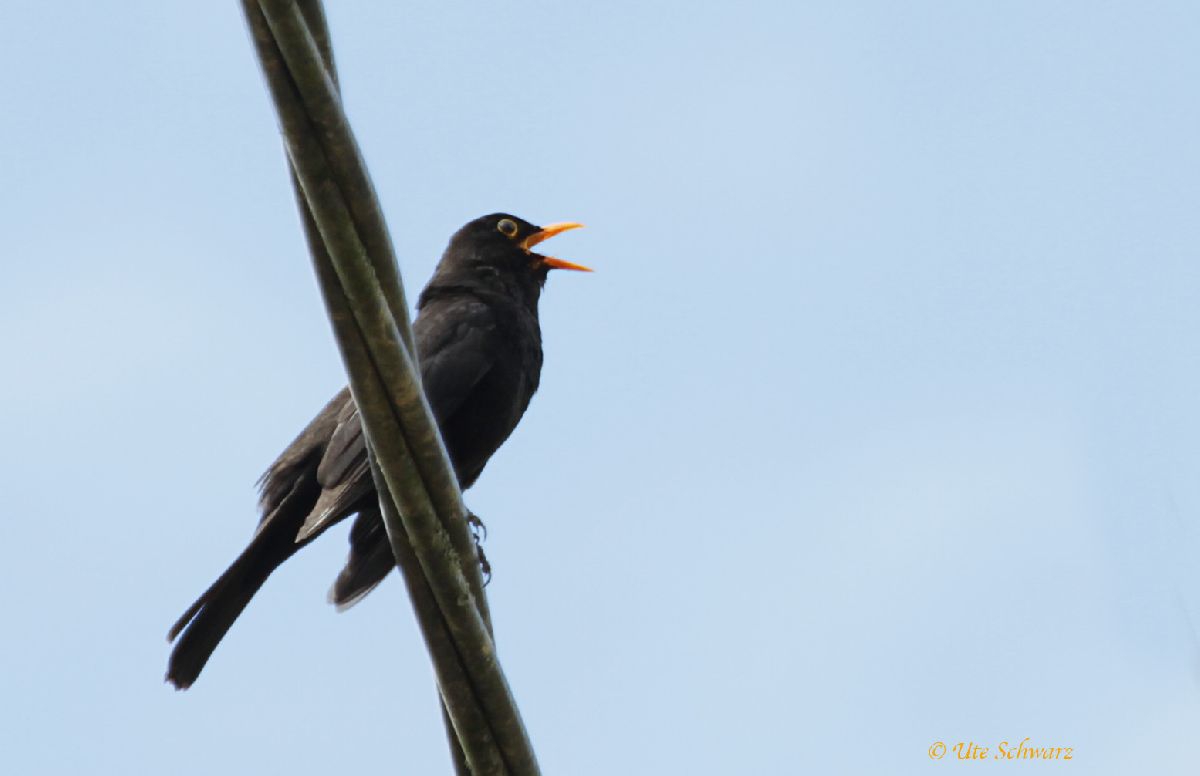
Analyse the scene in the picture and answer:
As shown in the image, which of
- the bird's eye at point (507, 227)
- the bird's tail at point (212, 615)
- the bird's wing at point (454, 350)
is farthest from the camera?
the bird's eye at point (507, 227)

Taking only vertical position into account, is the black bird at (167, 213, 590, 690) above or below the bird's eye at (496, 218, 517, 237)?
below

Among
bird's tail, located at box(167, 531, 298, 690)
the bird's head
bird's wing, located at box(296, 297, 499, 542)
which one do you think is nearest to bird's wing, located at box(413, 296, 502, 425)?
bird's wing, located at box(296, 297, 499, 542)

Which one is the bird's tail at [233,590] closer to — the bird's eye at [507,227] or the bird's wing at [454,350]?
the bird's wing at [454,350]

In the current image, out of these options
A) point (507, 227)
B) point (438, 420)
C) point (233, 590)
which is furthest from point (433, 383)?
point (507, 227)

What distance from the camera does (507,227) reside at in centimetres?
683

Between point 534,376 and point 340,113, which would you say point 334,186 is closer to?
point 340,113

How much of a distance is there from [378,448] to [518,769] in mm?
661

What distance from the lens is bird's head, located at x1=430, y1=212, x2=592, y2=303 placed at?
6414 mm

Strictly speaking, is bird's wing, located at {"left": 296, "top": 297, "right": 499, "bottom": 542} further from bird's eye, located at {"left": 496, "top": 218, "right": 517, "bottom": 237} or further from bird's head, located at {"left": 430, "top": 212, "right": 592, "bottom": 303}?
bird's eye, located at {"left": 496, "top": 218, "right": 517, "bottom": 237}

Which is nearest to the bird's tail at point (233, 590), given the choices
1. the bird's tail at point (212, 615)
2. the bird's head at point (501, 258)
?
the bird's tail at point (212, 615)

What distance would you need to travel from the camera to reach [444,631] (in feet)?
9.05

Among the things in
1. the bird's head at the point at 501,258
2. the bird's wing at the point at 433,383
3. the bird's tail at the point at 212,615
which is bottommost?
the bird's tail at the point at 212,615

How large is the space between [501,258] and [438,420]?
125 cm

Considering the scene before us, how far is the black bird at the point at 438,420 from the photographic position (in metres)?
4.77
